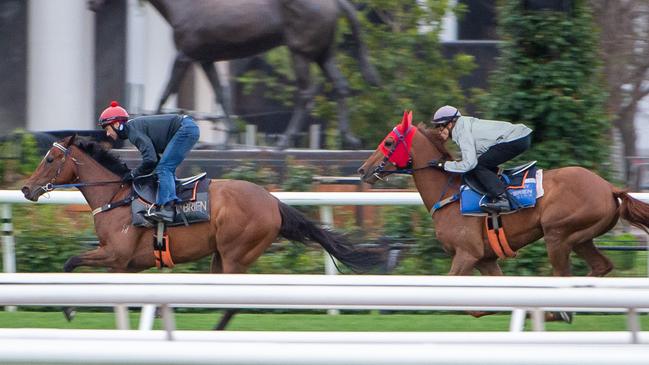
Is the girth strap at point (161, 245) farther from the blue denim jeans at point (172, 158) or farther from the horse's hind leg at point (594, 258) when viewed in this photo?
the horse's hind leg at point (594, 258)

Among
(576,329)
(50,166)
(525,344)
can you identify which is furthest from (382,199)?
(525,344)

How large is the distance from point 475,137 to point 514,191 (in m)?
0.44

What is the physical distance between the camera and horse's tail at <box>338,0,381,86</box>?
1046 centimetres

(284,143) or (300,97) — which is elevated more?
(300,97)

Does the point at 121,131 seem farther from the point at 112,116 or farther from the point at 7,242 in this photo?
the point at 7,242

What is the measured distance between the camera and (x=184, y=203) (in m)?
7.29

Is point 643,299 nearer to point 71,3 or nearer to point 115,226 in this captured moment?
point 115,226

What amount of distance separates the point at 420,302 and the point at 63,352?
1076mm

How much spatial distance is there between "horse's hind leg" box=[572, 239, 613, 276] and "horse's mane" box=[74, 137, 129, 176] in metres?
3.11

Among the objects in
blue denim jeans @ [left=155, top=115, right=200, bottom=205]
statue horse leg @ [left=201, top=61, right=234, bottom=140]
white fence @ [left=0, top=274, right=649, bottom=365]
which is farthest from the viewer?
statue horse leg @ [left=201, top=61, right=234, bottom=140]

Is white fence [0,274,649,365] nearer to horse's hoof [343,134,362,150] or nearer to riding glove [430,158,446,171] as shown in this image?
riding glove [430,158,446,171]

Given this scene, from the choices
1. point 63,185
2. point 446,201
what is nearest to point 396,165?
point 446,201

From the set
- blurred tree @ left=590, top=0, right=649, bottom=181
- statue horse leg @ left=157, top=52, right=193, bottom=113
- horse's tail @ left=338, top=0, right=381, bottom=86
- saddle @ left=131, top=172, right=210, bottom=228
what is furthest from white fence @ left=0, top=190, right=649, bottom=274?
blurred tree @ left=590, top=0, right=649, bottom=181

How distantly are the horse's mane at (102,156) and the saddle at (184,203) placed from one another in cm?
37
